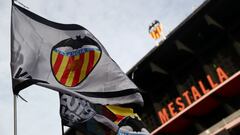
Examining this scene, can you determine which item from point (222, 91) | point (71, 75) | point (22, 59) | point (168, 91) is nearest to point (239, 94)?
point (222, 91)

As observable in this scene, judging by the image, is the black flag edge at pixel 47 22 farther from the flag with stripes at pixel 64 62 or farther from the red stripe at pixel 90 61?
the red stripe at pixel 90 61

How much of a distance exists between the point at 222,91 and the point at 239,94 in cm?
82

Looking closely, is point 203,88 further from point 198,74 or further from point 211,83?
point 198,74

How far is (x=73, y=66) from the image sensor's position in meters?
12.2

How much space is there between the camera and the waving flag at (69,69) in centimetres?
1104

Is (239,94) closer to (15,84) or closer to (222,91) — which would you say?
(222,91)

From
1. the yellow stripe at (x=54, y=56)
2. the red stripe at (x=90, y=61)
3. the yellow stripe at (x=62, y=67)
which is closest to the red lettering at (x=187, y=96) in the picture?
the red stripe at (x=90, y=61)

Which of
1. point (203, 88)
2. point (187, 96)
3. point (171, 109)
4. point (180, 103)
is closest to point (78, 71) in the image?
point (203, 88)

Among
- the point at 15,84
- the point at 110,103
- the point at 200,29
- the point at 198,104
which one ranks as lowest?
the point at 198,104

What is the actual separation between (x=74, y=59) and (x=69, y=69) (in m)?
0.44

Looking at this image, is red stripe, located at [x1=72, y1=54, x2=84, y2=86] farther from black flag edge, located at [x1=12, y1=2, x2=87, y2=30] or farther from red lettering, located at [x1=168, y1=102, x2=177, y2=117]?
red lettering, located at [x1=168, y1=102, x2=177, y2=117]

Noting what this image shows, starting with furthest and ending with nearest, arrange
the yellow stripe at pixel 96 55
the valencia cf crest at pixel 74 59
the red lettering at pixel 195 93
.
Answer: the red lettering at pixel 195 93 < the yellow stripe at pixel 96 55 < the valencia cf crest at pixel 74 59

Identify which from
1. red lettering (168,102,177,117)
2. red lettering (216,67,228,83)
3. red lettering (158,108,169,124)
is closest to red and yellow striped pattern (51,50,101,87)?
red lettering (216,67,228,83)

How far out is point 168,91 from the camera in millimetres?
20516
